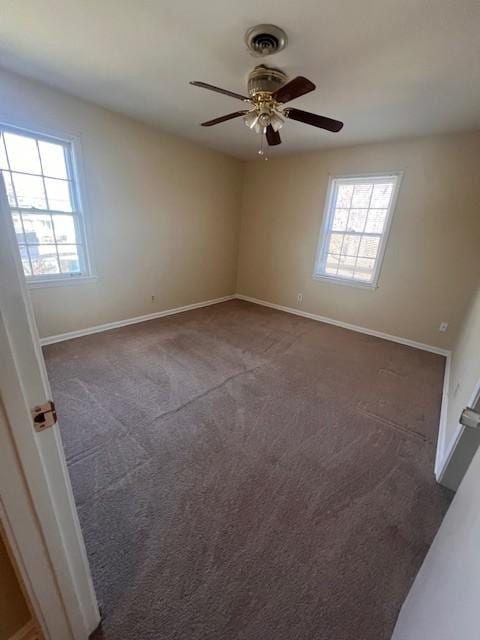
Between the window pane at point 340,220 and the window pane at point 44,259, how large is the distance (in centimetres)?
375

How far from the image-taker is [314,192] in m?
4.02

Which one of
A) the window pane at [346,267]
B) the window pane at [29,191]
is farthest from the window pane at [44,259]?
the window pane at [346,267]

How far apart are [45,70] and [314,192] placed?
333 cm


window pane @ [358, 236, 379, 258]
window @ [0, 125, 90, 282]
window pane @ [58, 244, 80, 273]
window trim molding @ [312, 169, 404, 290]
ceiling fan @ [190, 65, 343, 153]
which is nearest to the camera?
ceiling fan @ [190, 65, 343, 153]

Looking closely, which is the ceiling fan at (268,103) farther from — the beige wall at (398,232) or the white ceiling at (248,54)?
the beige wall at (398,232)

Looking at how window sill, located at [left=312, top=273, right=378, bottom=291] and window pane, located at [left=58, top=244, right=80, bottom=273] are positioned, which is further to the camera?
window sill, located at [left=312, top=273, right=378, bottom=291]

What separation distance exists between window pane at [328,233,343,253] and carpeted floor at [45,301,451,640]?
1.97 metres

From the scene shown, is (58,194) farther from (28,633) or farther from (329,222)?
(329,222)

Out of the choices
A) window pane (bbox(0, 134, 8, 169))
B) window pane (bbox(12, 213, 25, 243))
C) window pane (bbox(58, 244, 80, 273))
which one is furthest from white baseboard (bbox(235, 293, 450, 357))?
window pane (bbox(0, 134, 8, 169))

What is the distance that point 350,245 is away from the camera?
392 cm

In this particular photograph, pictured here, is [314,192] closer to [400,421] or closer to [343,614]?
[400,421]

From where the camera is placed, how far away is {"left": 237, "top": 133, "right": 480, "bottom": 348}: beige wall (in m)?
3.05

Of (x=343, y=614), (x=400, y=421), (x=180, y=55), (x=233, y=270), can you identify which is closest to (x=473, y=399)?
(x=400, y=421)

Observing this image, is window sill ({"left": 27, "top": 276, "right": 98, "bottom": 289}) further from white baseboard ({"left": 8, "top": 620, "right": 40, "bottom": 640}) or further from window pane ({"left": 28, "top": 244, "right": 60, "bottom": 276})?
white baseboard ({"left": 8, "top": 620, "right": 40, "bottom": 640})
